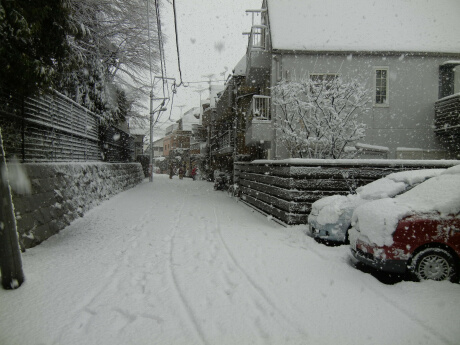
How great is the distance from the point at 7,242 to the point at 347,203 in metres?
5.68

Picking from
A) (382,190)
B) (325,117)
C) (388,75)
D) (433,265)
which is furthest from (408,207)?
(388,75)

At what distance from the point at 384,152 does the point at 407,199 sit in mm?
10834

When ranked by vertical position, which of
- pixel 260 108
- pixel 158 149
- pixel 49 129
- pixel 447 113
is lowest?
pixel 49 129

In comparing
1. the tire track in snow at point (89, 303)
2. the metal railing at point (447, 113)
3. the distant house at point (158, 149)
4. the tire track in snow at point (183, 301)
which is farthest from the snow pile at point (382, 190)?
the distant house at point (158, 149)

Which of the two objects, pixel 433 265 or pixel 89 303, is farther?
pixel 433 265

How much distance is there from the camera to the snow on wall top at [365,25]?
595 inches

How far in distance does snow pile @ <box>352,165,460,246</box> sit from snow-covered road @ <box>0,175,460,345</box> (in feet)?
2.33

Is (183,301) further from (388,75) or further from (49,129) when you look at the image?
(388,75)

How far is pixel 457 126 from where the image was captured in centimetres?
1328

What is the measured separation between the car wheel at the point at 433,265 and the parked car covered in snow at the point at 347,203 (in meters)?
1.42

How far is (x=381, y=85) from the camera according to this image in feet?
50.3

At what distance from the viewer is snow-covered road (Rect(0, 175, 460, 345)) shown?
305 centimetres

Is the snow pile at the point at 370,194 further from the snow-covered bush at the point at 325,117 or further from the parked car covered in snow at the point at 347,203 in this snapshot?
the snow-covered bush at the point at 325,117

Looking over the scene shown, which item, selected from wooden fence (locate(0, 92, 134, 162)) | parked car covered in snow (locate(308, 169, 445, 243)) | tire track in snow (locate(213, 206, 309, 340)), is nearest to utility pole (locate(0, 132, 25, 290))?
wooden fence (locate(0, 92, 134, 162))
